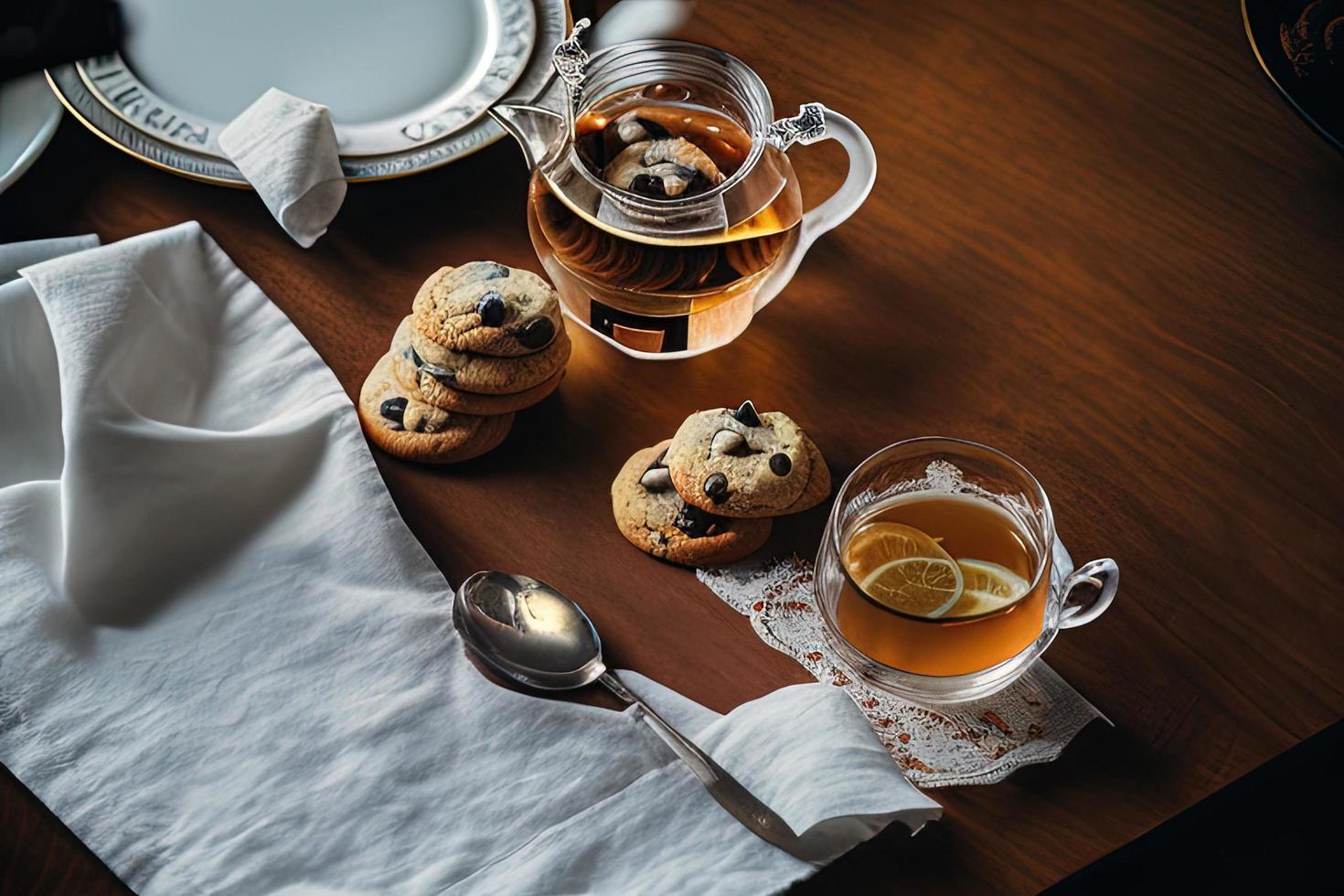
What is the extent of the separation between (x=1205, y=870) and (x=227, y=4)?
1326 mm

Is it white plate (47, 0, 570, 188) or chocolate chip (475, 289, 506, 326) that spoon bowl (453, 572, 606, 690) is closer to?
chocolate chip (475, 289, 506, 326)

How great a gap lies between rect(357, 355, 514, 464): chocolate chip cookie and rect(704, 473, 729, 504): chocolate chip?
0.53ft

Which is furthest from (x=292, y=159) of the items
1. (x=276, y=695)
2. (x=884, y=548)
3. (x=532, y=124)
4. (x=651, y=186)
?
(x=884, y=548)

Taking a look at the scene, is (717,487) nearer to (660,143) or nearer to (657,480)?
(657,480)

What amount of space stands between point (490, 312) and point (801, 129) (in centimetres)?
24

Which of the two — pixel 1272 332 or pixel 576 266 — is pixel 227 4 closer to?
pixel 576 266

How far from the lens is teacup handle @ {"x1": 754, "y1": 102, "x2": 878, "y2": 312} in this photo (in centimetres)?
80

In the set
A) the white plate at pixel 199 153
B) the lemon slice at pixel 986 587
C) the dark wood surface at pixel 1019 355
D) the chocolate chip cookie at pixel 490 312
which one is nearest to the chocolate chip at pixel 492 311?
the chocolate chip cookie at pixel 490 312

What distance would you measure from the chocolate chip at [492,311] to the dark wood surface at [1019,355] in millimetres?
104

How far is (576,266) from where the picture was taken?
2.72 ft

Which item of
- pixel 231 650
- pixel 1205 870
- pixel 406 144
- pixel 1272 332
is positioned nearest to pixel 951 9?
pixel 1272 332

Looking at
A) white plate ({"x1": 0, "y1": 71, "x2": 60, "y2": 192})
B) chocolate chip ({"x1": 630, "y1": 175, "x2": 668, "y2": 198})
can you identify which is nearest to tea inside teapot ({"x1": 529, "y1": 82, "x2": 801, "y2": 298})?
chocolate chip ({"x1": 630, "y1": 175, "x2": 668, "y2": 198})

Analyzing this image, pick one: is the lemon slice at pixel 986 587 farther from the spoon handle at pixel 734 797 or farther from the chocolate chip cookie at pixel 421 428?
the chocolate chip cookie at pixel 421 428

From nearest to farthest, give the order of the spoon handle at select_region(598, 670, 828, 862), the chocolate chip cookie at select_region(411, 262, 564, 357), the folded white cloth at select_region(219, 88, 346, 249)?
the spoon handle at select_region(598, 670, 828, 862) < the chocolate chip cookie at select_region(411, 262, 564, 357) < the folded white cloth at select_region(219, 88, 346, 249)
